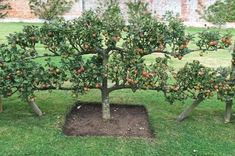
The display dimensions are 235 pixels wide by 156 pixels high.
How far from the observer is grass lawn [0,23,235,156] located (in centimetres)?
518

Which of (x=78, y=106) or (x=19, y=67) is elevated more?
(x=19, y=67)

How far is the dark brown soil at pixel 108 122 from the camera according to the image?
5.71 meters

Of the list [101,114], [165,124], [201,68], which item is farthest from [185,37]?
[101,114]

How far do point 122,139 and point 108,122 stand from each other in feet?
1.96

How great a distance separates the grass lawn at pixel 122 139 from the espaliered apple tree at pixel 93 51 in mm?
485

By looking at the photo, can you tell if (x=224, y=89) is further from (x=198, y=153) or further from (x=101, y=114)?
(x=101, y=114)

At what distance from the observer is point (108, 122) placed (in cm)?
601

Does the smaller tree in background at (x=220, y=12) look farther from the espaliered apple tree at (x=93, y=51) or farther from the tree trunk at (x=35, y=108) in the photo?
the tree trunk at (x=35, y=108)

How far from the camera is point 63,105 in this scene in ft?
22.1

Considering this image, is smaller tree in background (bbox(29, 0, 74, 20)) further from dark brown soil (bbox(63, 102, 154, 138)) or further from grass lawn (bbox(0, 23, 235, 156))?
dark brown soil (bbox(63, 102, 154, 138))

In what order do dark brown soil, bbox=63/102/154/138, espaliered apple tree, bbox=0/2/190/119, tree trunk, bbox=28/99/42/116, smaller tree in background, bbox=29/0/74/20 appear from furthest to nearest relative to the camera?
smaller tree in background, bbox=29/0/74/20 → tree trunk, bbox=28/99/42/116 → dark brown soil, bbox=63/102/154/138 → espaliered apple tree, bbox=0/2/190/119

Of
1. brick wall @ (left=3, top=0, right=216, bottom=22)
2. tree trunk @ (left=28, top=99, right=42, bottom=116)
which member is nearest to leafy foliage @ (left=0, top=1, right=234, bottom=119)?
tree trunk @ (left=28, top=99, right=42, bottom=116)

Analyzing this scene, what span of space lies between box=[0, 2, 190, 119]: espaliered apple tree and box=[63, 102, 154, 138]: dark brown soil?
0.51 metres

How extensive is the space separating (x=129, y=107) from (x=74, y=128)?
3.68 feet
